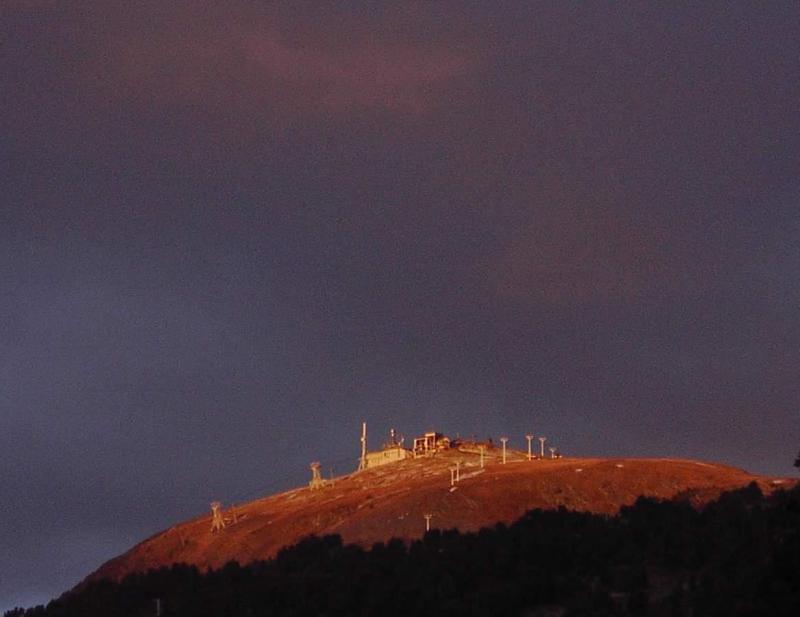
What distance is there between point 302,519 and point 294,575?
20957mm

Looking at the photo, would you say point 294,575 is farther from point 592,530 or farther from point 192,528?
point 192,528

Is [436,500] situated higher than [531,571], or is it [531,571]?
[436,500]

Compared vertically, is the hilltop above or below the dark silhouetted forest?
above

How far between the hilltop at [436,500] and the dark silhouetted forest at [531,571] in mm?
6640

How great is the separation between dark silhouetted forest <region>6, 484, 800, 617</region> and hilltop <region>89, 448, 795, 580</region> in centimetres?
664

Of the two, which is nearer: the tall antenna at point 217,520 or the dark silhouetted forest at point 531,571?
the dark silhouetted forest at point 531,571

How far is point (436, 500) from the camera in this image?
9256 centimetres

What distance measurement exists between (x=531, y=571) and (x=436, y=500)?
21.7 metres

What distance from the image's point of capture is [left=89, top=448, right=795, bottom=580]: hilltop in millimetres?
90125

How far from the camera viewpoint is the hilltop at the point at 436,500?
9012 centimetres

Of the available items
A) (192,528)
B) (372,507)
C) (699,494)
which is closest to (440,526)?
(372,507)

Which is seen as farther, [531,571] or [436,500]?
[436,500]

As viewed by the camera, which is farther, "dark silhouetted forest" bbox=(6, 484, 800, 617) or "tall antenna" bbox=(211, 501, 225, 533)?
"tall antenna" bbox=(211, 501, 225, 533)

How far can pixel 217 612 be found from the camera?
76.7 metres
